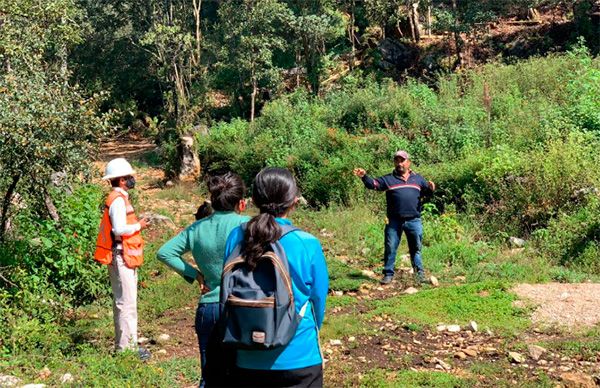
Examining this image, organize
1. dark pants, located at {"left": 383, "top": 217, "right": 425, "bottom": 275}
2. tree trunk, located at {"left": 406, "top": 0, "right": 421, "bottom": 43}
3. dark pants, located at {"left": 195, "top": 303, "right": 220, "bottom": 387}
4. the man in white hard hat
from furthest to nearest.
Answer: tree trunk, located at {"left": 406, "top": 0, "right": 421, "bottom": 43}
dark pants, located at {"left": 383, "top": 217, "right": 425, "bottom": 275}
the man in white hard hat
dark pants, located at {"left": 195, "top": 303, "right": 220, "bottom": 387}

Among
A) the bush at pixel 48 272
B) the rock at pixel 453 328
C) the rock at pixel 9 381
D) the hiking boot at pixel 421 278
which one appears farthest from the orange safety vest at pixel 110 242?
the hiking boot at pixel 421 278

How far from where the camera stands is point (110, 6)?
28.6 meters

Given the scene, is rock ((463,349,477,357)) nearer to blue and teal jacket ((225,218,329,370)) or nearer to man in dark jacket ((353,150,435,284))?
man in dark jacket ((353,150,435,284))

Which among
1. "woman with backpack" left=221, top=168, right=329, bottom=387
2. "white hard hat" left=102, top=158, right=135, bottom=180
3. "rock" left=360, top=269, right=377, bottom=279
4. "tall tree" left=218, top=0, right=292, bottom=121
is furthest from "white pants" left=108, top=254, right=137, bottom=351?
"tall tree" left=218, top=0, right=292, bottom=121

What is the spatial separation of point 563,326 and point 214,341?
4.39 m

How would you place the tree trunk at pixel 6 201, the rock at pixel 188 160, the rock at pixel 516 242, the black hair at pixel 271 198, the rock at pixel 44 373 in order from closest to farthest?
1. the black hair at pixel 271 198
2. the rock at pixel 44 373
3. the tree trunk at pixel 6 201
4. the rock at pixel 516 242
5. the rock at pixel 188 160

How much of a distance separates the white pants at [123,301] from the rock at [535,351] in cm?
336

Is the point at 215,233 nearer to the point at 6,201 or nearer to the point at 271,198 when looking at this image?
the point at 271,198

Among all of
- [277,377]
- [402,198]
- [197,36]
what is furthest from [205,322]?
[197,36]

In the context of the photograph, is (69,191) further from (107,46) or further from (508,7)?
(107,46)

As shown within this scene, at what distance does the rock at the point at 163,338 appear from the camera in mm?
6167

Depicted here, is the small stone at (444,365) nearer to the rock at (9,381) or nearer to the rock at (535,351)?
the rock at (535,351)

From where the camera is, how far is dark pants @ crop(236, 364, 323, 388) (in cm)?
254

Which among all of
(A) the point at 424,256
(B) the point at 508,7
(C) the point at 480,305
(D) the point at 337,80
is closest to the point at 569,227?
(A) the point at 424,256
